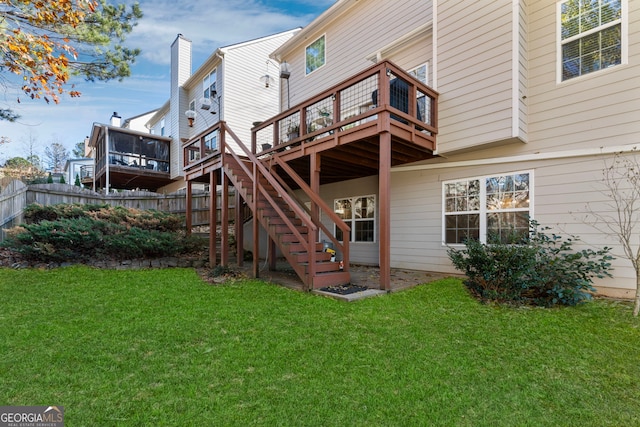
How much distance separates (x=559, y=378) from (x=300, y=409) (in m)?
2.13

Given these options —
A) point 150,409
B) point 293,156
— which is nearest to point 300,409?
point 150,409

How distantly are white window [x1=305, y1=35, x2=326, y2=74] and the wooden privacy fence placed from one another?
528 cm

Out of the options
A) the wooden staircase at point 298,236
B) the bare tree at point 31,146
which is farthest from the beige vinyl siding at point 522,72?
the bare tree at point 31,146

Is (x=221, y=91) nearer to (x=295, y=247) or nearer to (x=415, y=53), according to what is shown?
(x=415, y=53)

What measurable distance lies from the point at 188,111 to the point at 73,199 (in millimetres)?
5774

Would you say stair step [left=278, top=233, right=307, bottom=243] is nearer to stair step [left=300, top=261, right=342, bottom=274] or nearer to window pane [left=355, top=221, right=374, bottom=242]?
stair step [left=300, top=261, right=342, bottom=274]

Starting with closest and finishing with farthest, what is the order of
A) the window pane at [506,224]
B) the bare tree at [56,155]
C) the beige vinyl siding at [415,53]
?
1. the window pane at [506,224]
2. the beige vinyl siding at [415,53]
3. the bare tree at [56,155]

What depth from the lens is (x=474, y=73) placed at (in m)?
5.91

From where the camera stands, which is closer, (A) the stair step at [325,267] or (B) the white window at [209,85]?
(A) the stair step at [325,267]

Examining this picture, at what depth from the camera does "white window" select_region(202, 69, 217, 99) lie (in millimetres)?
14344

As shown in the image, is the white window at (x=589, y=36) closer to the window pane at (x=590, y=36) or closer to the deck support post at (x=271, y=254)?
the window pane at (x=590, y=36)

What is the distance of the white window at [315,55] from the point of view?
10062mm

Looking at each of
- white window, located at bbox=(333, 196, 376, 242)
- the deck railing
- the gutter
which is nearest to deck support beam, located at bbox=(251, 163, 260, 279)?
the deck railing

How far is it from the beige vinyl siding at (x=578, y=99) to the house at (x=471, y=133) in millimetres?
16
